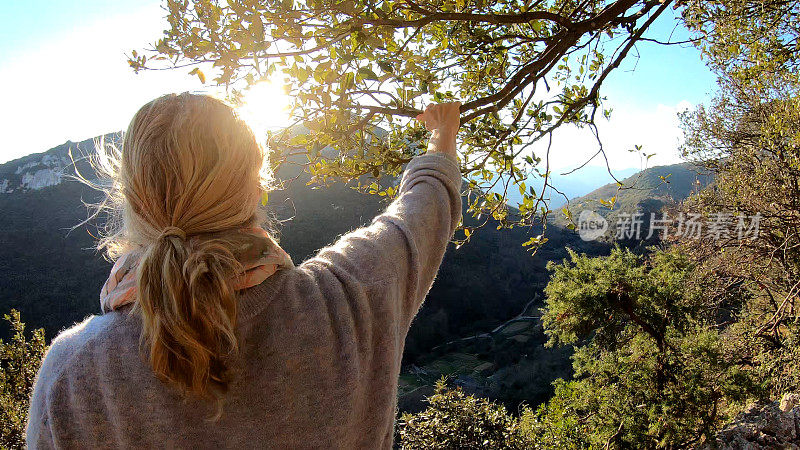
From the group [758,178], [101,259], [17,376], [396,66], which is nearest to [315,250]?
[17,376]

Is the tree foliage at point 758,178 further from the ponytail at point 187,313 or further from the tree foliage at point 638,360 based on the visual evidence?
the ponytail at point 187,313

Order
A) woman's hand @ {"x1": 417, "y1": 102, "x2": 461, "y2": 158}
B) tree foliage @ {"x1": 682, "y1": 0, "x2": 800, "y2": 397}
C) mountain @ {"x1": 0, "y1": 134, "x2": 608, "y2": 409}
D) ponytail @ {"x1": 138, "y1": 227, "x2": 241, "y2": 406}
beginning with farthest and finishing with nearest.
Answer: mountain @ {"x1": 0, "y1": 134, "x2": 608, "y2": 409}
tree foliage @ {"x1": 682, "y1": 0, "x2": 800, "y2": 397}
woman's hand @ {"x1": 417, "y1": 102, "x2": 461, "y2": 158}
ponytail @ {"x1": 138, "y1": 227, "x2": 241, "y2": 406}

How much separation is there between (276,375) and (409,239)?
16.5 inches

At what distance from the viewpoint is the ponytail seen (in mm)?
758

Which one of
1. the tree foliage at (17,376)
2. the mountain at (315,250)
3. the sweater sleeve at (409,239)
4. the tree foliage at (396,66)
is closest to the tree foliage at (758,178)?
the tree foliage at (396,66)

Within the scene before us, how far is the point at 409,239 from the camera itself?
106cm

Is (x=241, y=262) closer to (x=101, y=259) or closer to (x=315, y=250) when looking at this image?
(x=315, y=250)

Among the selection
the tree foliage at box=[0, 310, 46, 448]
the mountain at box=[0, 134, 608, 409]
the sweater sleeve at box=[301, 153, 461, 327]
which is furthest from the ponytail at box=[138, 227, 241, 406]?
the mountain at box=[0, 134, 608, 409]

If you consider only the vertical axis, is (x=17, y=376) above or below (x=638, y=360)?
above

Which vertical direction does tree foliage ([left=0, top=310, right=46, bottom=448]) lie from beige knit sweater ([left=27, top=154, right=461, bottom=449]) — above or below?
below

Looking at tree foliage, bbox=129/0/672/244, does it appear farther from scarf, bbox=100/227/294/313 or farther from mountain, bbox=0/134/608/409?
mountain, bbox=0/134/608/409

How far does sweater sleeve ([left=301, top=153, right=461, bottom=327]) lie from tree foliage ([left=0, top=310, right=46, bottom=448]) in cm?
608

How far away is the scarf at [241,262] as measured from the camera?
83 cm

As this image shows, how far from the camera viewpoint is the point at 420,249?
112 centimetres
